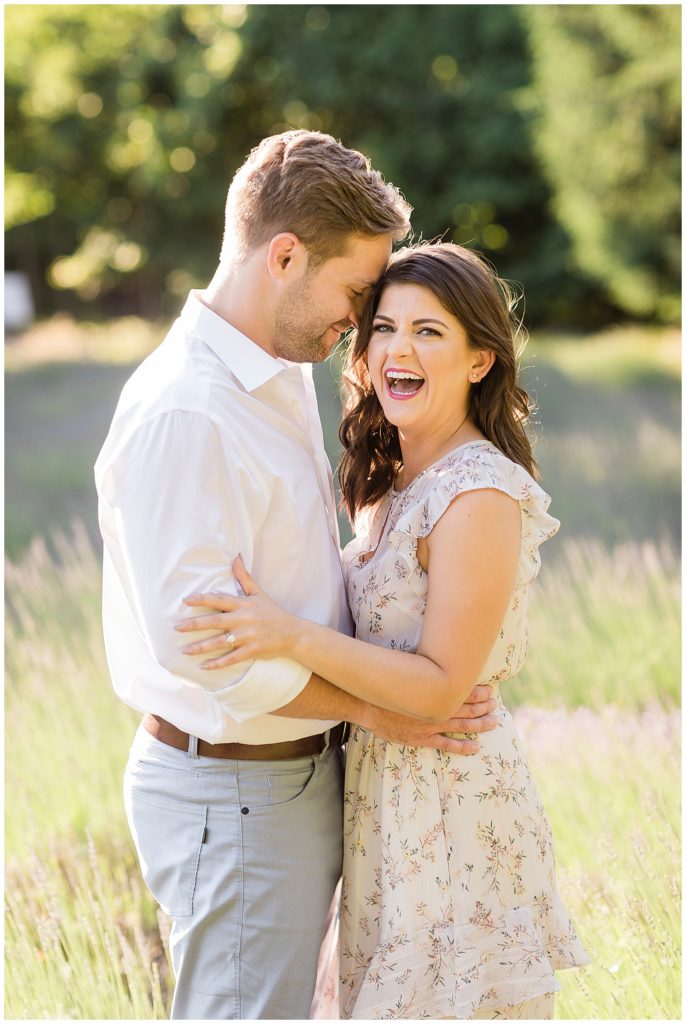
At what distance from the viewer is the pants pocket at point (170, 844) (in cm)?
246

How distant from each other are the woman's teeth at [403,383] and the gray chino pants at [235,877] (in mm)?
938

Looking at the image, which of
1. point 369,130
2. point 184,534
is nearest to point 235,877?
point 184,534

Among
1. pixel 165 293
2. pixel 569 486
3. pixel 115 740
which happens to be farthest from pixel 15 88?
pixel 115 740

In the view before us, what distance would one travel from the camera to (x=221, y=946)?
2426mm

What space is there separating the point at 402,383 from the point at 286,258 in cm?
42

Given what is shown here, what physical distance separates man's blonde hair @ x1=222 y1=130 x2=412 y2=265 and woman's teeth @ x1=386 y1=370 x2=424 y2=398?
13.1 inches

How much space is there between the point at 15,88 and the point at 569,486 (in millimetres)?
32998

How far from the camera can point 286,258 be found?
2.57 meters

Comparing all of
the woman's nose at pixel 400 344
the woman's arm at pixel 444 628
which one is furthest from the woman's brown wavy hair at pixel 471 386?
the woman's arm at pixel 444 628

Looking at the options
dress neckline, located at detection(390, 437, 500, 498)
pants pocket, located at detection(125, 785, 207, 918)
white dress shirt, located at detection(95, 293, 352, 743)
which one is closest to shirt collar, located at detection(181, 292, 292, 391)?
white dress shirt, located at detection(95, 293, 352, 743)

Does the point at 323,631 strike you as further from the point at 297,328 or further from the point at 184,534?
the point at 297,328

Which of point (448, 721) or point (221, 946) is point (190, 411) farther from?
point (221, 946)

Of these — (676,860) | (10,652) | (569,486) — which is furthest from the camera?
(569,486)

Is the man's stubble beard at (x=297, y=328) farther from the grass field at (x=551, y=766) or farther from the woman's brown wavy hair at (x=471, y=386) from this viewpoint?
the grass field at (x=551, y=766)
